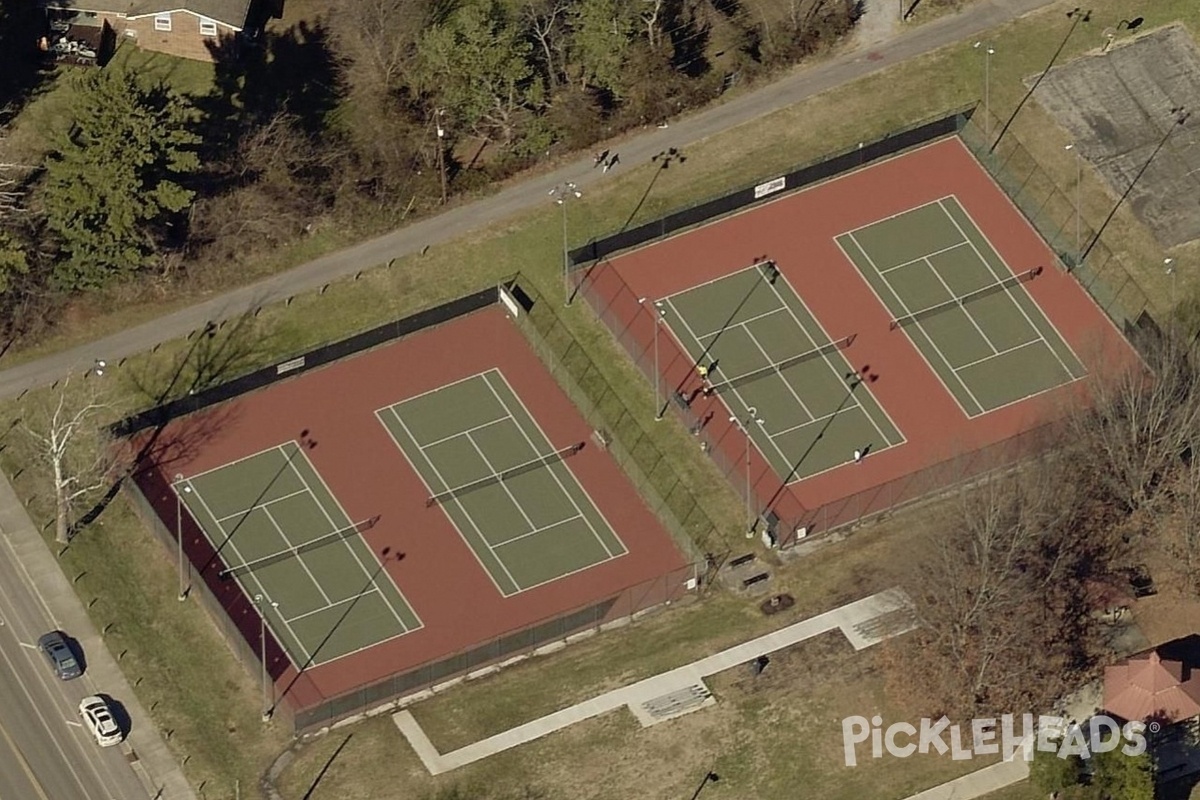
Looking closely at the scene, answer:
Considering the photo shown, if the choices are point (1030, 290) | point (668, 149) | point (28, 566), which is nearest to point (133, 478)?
point (28, 566)

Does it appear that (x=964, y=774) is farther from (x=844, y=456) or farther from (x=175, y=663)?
(x=175, y=663)

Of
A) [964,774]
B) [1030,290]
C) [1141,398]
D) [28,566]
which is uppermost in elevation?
[28,566]

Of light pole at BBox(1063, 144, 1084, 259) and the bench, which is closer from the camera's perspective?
the bench

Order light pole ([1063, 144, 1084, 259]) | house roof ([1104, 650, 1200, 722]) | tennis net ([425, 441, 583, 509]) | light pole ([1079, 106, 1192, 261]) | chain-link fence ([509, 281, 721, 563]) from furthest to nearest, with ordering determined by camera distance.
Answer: light pole ([1079, 106, 1192, 261]), light pole ([1063, 144, 1084, 259]), tennis net ([425, 441, 583, 509]), chain-link fence ([509, 281, 721, 563]), house roof ([1104, 650, 1200, 722])

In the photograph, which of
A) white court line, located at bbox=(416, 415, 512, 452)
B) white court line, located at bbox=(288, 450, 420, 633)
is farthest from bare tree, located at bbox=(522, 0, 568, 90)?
white court line, located at bbox=(288, 450, 420, 633)

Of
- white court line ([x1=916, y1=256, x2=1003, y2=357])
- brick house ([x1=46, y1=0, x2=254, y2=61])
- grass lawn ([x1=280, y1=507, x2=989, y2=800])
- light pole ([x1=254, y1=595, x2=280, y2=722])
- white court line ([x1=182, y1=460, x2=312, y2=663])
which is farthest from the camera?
brick house ([x1=46, y1=0, x2=254, y2=61])

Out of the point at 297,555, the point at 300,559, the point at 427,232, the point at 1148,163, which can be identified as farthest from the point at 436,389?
the point at 1148,163

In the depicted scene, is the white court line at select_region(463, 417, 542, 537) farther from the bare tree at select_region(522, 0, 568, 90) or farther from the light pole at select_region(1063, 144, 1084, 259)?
the light pole at select_region(1063, 144, 1084, 259)

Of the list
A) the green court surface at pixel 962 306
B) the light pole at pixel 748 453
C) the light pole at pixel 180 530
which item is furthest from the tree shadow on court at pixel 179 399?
the green court surface at pixel 962 306
